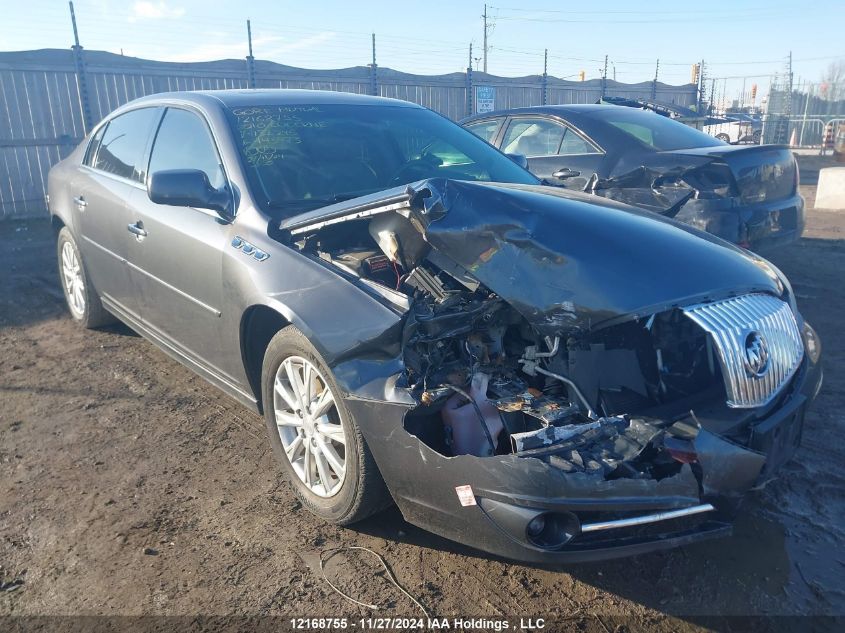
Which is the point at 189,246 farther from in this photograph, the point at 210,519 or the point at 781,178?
the point at 781,178

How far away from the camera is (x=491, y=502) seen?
2.22 metres

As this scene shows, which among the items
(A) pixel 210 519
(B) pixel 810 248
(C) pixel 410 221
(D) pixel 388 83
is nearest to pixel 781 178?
(B) pixel 810 248

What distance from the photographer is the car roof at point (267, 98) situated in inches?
150

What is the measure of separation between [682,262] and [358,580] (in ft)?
5.77

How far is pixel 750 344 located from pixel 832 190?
35.1 ft

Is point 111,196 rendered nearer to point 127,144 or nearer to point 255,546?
point 127,144

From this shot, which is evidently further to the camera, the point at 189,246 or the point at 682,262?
the point at 189,246

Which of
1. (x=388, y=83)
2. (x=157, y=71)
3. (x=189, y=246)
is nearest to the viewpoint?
(x=189, y=246)

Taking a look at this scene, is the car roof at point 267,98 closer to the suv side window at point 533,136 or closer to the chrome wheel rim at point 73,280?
the chrome wheel rim at point 73,280

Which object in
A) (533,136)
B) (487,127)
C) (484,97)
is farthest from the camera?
(484,97)

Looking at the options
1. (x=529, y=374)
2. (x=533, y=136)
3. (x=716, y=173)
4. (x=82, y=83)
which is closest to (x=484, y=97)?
Answer: (x=82, y=83)

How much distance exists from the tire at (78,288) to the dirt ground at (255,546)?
3.92 feet

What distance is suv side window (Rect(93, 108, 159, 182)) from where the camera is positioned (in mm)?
4344

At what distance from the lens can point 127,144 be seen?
4.58 meters
